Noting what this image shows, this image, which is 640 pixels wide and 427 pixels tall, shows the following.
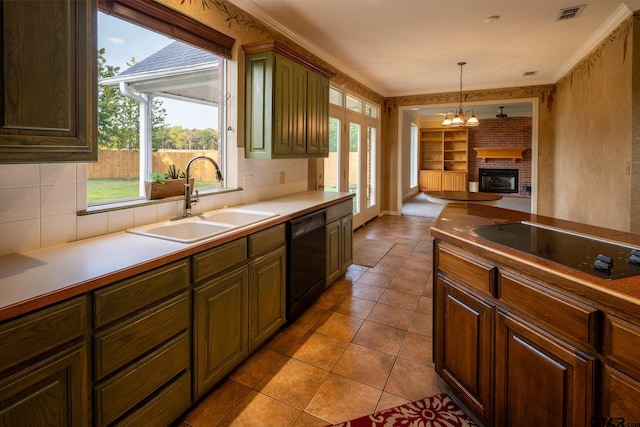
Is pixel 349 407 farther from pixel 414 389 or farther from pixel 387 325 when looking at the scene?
pixel 387 325

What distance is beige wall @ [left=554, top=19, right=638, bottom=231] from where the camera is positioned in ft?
10.8

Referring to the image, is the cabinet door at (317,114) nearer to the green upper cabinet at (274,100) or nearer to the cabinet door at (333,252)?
the green upper cabinet at (274,100)

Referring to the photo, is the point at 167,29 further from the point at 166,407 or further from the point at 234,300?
the point at 166,407

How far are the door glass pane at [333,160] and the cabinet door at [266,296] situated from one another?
279cm

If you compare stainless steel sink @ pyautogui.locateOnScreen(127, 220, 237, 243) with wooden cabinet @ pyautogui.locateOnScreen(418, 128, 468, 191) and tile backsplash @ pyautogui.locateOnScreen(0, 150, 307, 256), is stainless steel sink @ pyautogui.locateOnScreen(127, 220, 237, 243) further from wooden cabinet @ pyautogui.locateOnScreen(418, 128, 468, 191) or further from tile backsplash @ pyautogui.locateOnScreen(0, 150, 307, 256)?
A: wooden cabinet @ pyautogui.locateOnScreen(418, 128, 468, 191)

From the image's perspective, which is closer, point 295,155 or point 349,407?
point 349,407

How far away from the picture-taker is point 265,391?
196 cm

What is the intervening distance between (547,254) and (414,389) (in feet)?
3.71

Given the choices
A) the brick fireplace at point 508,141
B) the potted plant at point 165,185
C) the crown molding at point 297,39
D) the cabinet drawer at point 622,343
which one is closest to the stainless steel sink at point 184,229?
the potted plant at point 165,185

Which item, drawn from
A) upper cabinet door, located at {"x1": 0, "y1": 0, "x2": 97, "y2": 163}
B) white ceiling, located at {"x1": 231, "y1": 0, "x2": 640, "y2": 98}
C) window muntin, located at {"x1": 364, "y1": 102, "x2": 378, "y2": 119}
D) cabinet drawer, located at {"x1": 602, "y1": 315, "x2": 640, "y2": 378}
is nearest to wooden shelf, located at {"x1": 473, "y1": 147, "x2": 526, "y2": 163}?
white ceiling, located at {"x1": 231, "y1": 0, "x2": 640, "y2": 98}

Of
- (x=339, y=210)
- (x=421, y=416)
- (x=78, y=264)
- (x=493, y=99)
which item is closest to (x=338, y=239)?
(x=339, y=210)

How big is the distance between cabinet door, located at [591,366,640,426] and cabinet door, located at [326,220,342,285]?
2327 millimetres

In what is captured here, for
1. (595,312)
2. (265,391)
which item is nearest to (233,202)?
(265,391)

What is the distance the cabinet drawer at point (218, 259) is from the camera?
1704 mm
